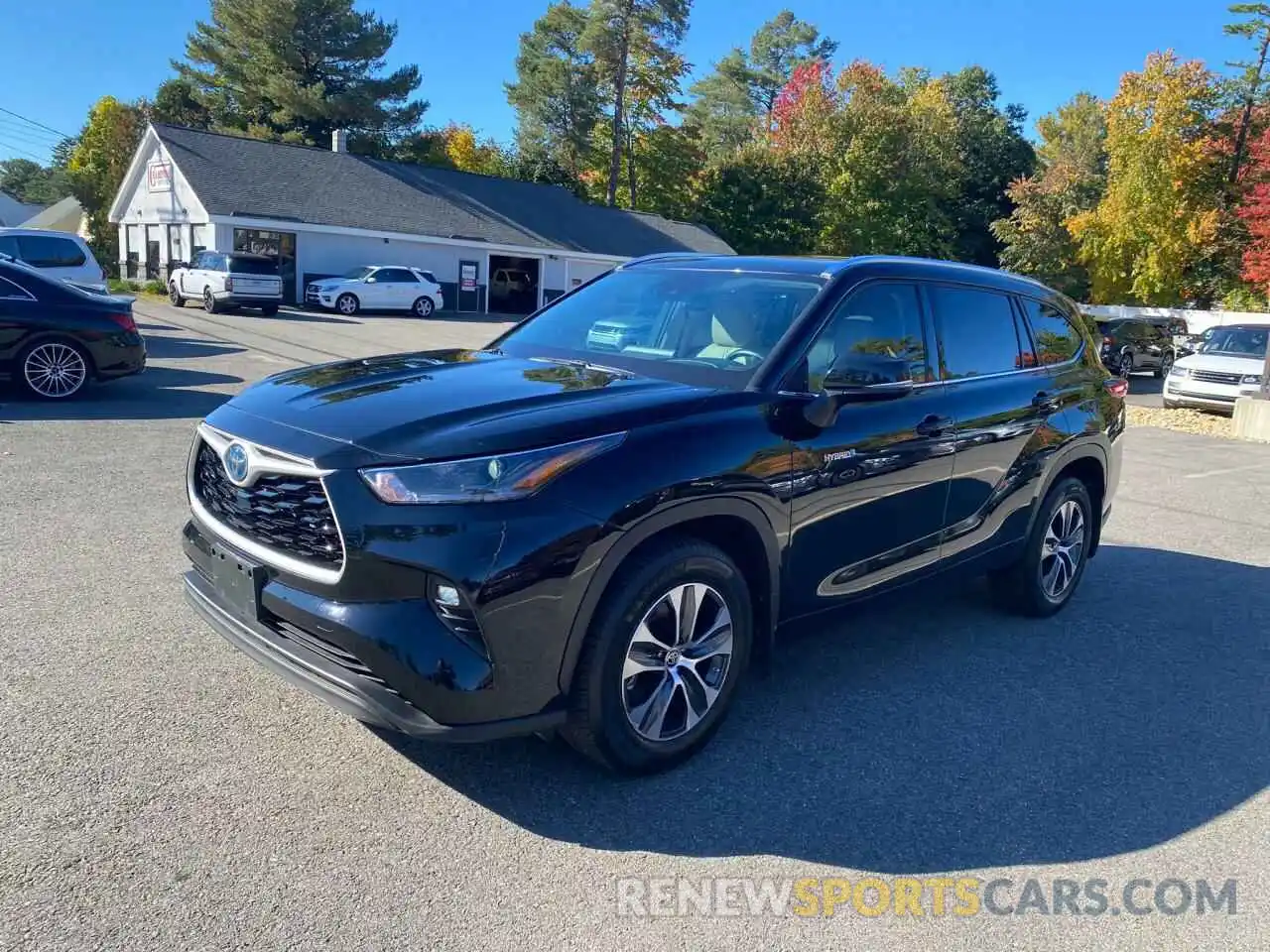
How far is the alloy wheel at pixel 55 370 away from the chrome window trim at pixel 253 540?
8.24m

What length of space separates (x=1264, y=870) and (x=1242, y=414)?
1427 cm

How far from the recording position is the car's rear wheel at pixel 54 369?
10305mm

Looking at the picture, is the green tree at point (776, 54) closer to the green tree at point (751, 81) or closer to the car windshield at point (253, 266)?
the green tree at point (751, 81)

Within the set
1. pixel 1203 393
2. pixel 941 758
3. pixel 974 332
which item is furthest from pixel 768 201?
pixel 941 758

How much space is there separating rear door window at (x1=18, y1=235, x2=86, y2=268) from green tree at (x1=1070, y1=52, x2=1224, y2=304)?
116ft

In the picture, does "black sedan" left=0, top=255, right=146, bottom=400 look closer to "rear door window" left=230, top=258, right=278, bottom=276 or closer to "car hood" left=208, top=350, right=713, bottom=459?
"car hood" left=208, top=350, right=713, bottom=459

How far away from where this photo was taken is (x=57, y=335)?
10.4m

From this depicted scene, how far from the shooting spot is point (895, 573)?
4.29 metres

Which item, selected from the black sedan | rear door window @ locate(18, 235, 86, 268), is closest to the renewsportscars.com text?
the black sedan

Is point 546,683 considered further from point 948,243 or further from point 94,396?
point 948,243

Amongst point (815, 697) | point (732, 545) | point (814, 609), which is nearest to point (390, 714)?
point (732, 545)

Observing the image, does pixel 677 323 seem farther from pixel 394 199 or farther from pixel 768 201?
pixel 768 201

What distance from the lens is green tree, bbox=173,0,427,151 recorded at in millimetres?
47188

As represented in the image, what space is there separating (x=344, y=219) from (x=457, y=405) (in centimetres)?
3240
